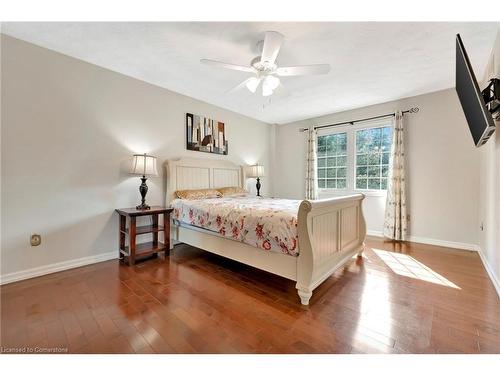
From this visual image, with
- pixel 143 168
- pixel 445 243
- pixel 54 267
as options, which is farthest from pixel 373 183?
pixel 54 267

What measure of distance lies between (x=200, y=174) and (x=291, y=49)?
231cm

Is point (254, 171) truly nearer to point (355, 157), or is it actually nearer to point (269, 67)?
point (355, 157)

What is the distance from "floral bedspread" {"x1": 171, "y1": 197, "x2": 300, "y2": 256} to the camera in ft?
6.19

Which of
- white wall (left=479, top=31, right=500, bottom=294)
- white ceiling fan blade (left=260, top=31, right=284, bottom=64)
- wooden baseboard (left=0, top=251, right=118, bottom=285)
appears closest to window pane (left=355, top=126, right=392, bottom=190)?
white wall (left=479, top=31, right=500, bottom=294)

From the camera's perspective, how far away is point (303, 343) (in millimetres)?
1334

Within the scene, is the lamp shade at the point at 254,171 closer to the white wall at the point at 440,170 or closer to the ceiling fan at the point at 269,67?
the ceiling fan at the point at 269,67

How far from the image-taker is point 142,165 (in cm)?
277

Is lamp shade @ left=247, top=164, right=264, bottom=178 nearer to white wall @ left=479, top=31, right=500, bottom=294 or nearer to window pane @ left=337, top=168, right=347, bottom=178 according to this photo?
window pane @ left=337, top=168, right=347, bottom=178

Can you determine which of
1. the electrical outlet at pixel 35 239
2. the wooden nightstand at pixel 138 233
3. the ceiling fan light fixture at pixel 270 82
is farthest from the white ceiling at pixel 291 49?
the electrical outlet at pixel 35 239

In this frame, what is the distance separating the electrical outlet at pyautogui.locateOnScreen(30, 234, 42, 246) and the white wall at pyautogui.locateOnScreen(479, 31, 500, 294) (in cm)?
453
